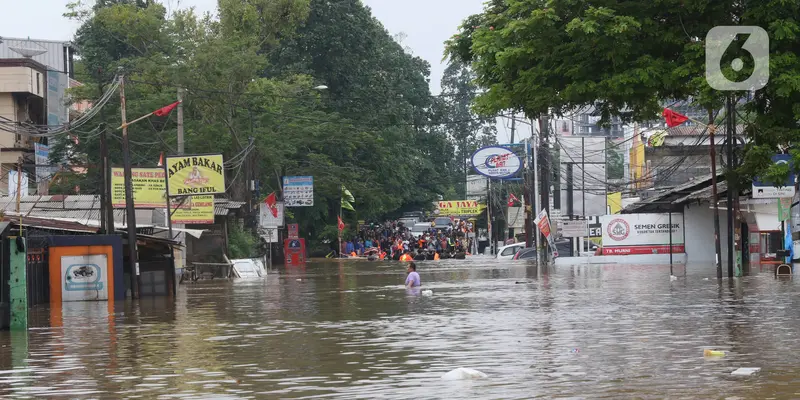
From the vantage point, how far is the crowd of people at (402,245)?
74.9m

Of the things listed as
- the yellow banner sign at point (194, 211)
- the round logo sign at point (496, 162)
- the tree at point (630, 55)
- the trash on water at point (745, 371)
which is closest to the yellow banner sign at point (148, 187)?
the yellow banner sign at point (194, 211)

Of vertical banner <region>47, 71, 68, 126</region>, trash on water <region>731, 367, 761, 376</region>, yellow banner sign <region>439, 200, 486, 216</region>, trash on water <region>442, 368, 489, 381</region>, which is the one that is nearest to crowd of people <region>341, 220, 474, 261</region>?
yellow banner sign <region>439, 200, 486, 216</region>

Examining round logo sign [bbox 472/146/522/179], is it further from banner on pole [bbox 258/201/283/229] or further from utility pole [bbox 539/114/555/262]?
banner on pole [bbox 258/201/283/229]

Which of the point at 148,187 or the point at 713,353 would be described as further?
the point at 148,187

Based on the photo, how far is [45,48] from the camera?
67.9m

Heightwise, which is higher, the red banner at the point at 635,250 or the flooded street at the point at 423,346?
the red banner at the point at 635,250

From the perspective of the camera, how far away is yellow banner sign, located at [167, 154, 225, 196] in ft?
127

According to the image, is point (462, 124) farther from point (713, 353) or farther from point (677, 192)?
point (713, 353)

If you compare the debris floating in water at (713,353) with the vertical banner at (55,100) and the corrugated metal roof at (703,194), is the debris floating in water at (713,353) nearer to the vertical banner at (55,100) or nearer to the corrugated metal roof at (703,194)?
the corrugated metal roof at (703,194)

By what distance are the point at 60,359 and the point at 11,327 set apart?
20.0 feet

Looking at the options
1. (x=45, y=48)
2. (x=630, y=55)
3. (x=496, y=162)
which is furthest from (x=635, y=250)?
(x=45, y=48)

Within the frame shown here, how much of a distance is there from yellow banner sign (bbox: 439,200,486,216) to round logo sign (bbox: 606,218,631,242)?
63.9 meters

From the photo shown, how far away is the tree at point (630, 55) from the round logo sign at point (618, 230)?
33.4 m

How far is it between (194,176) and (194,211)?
5.29 m
